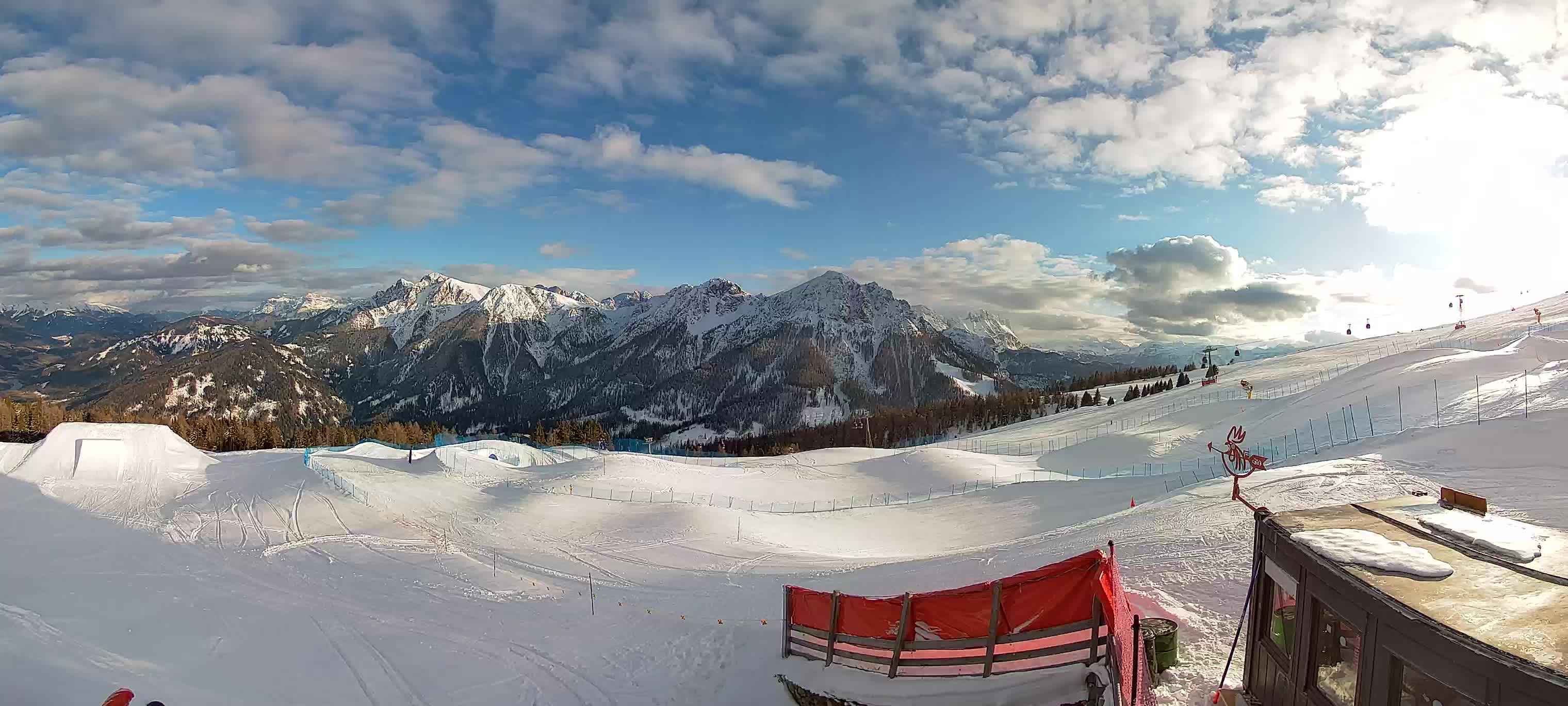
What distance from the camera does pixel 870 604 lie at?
419 inches

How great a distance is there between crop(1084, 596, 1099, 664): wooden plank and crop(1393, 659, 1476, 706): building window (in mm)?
3116

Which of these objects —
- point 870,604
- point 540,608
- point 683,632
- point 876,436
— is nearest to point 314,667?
point 540,608

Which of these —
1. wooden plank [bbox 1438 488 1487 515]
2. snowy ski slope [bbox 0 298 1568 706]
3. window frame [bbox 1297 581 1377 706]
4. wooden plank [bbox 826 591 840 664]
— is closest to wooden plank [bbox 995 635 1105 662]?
snowy ski slope [bbox 0 298 1568 706]

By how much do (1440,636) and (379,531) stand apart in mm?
32409

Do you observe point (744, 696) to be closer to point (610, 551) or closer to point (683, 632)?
point (683, 632)

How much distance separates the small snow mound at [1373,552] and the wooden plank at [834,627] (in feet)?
21.7

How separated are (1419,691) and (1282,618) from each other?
2435mm

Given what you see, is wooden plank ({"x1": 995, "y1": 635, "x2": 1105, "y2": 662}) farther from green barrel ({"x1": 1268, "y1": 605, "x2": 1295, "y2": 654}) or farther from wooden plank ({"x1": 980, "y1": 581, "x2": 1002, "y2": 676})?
green barrel ({"x1": 1268, "y1": 605, "x2": 1295, "y2": 654})

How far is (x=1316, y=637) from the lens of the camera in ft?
22.9

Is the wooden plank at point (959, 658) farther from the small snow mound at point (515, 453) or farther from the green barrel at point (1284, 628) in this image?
the small snow mound at point (515, 453)

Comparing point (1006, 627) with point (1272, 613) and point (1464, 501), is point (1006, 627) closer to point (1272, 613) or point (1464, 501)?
point (1272, 613)

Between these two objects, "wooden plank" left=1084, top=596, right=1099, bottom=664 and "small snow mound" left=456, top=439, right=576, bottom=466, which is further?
"small snow mound" left=456, top=439, right=576, bottom=466

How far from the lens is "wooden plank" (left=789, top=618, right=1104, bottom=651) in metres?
8.72

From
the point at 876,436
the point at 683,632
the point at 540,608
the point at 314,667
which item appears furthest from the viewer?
the point at 876,436
